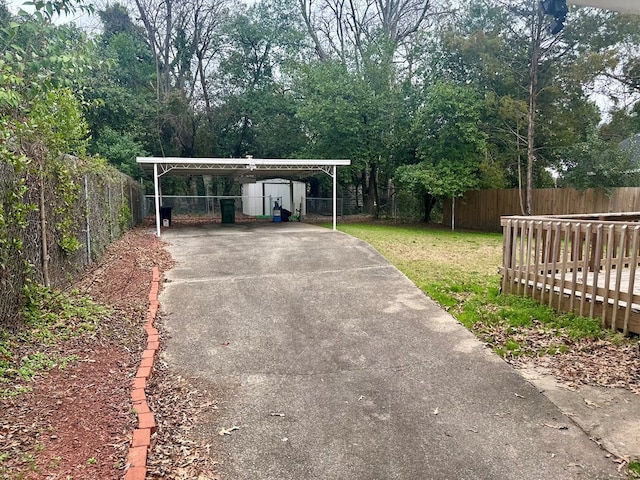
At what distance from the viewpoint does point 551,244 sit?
18.4 ft

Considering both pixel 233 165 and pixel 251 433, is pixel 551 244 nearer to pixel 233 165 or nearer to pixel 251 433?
pixel 251 433

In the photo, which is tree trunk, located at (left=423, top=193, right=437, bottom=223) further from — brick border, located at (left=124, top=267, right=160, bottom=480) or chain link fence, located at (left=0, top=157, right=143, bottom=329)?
brick border, located at (left=124, top=267, right=160, bottom=480)

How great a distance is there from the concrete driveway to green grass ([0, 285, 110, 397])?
88 centimetres

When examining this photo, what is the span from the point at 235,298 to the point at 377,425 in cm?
344

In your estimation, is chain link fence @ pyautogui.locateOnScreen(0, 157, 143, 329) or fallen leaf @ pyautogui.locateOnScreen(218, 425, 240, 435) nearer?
fallen leaf @ pyautogui.locateOnScreen(218, 425, 240, 435)

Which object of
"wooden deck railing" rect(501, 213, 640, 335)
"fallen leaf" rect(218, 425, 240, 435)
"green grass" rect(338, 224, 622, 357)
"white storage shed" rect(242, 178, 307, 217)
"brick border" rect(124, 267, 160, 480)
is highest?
"white storage shed" rect(242, 178, 307, 217)

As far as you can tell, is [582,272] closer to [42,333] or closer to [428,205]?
[42,333]

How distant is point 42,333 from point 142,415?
5.97 feet

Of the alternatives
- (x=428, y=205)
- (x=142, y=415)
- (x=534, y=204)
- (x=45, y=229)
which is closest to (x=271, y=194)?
(x=428, y=205)

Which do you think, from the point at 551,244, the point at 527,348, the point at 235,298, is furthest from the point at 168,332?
the point at 551,244

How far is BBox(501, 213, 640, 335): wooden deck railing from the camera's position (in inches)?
171

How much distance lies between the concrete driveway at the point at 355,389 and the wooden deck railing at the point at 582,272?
135 centimetres

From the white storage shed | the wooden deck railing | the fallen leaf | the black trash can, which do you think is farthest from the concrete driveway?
the white storage shed

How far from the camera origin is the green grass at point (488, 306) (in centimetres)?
442
